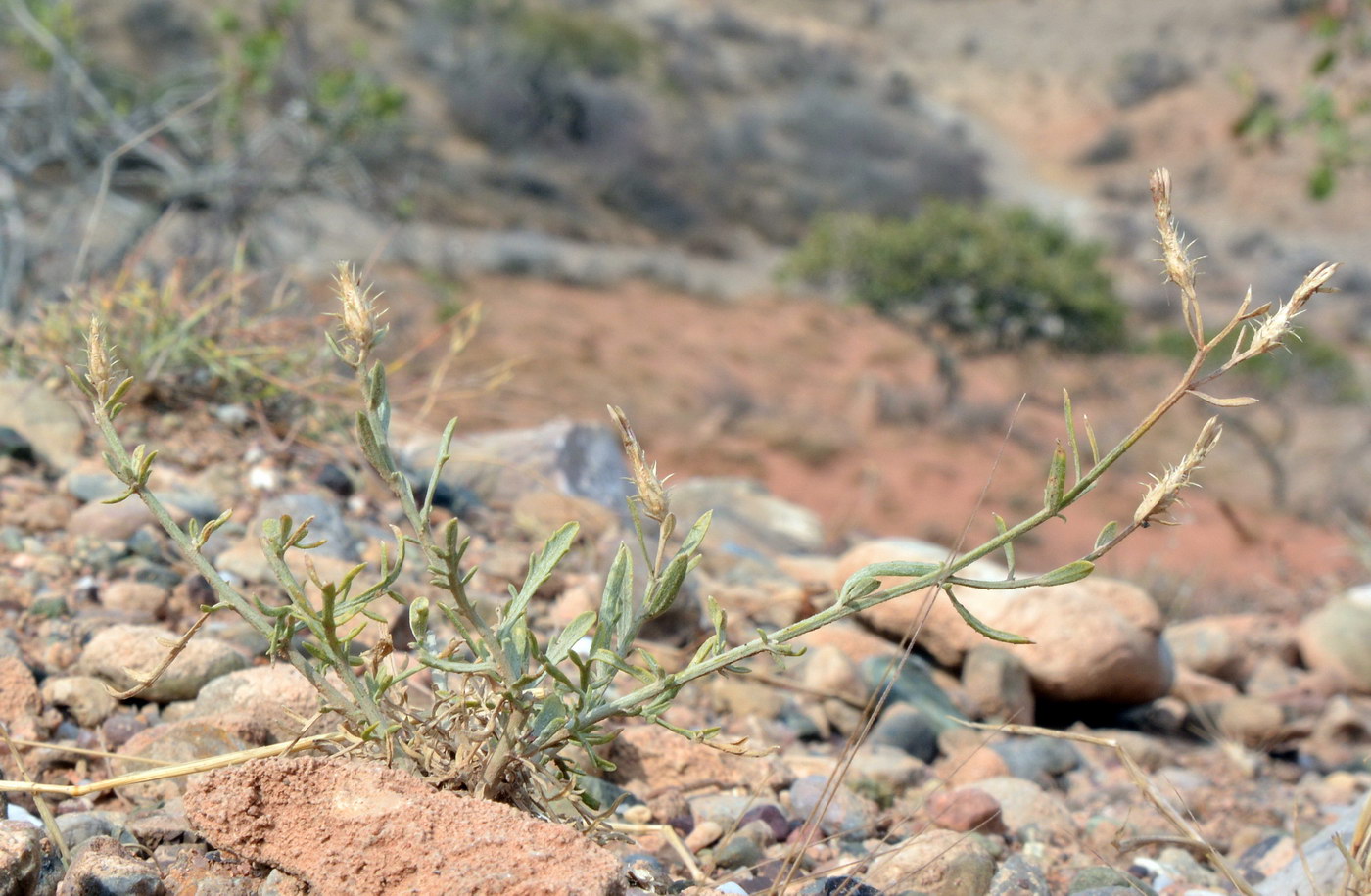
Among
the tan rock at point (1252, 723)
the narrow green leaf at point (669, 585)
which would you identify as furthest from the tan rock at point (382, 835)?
the tan rock at point (1252, 723)

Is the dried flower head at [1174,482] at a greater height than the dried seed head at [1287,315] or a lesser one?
lesser

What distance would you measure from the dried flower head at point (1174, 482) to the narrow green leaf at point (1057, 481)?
0.24 ft

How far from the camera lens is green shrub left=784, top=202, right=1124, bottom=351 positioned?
1391 cm

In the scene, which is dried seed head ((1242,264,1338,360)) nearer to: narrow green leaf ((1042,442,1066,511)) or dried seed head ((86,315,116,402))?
narrow green leaf ((1042,442,1066,511))

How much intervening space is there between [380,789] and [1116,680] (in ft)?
8.45

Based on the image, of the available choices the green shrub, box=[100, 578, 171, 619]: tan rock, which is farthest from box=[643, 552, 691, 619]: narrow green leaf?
the green shrub

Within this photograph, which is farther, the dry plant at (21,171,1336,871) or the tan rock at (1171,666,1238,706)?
the tan rock at (1171,666,1238,706)

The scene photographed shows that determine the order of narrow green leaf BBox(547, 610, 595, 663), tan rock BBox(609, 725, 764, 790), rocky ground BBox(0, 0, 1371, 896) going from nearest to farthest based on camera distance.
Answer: narrow green leaf BBox(547, 610, 595, 663), rocky ground BBox(0, 0, 1371, 896), tan rock BBox(609, 725, 764, 790)

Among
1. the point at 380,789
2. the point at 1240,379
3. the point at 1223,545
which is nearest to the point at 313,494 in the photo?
the point at 380,789

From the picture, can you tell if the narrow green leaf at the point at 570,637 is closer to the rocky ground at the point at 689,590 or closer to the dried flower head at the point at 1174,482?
the rocky ground at the point at 689,590

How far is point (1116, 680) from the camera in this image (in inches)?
128

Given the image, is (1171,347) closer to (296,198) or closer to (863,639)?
(296,198)

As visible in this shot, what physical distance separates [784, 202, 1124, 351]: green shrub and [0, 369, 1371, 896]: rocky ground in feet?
32.4

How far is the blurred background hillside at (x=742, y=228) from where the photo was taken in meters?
5.40
